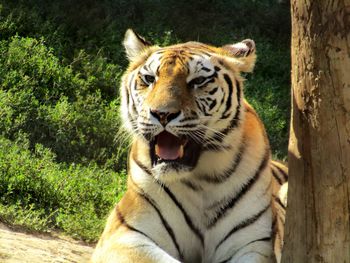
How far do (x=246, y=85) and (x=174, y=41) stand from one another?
0.91m

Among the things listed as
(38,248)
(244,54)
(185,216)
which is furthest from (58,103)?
(185,216)

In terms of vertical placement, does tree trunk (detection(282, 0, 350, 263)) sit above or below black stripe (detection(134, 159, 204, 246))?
above

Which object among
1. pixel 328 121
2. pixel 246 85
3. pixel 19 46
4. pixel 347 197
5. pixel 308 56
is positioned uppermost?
pixel 308 56

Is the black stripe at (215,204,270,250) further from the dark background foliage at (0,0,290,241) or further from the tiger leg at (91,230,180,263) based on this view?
the dark background foliage at (0,0,290,241)

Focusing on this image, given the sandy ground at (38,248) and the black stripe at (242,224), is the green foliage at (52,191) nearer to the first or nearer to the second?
the sandy ground at (38,248)

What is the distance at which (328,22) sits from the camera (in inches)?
133

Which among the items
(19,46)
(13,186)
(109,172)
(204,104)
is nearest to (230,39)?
(19,46)

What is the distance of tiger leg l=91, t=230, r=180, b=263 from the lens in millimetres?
4074

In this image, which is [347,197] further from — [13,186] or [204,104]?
[13,186]

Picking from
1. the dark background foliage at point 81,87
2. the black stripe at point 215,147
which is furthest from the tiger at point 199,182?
the dark background foliage at point 81,87

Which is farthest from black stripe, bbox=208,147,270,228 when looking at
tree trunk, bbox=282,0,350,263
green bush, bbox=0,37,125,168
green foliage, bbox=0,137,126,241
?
green bush, bbox=0,37,125,168

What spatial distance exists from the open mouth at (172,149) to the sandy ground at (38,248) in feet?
3.76

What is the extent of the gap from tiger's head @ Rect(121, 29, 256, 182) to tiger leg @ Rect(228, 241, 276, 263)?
50cm

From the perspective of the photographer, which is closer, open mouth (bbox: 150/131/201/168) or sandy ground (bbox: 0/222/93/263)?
open mouth (bbox: 150/131/201/168)
